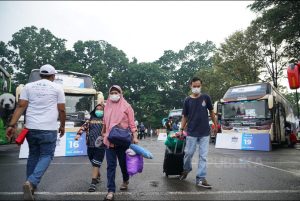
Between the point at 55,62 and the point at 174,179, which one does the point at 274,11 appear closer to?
the point at 174,179

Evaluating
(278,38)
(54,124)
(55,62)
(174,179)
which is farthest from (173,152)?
(55,62)

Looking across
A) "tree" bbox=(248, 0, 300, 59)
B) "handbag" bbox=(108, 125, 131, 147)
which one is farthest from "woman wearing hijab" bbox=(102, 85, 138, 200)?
"tree" bbox=(248, 0, 300, 59)

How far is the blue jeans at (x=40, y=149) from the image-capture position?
4.78 metres

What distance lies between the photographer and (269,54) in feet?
102

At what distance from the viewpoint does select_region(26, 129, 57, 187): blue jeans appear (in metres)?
4.78

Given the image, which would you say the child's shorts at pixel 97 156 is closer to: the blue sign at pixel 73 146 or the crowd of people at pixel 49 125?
the crowd of people at pixel 49 125

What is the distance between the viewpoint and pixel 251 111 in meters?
17.0

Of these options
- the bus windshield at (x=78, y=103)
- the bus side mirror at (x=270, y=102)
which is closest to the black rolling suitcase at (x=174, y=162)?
the bus windshield at (x=78, y=103)

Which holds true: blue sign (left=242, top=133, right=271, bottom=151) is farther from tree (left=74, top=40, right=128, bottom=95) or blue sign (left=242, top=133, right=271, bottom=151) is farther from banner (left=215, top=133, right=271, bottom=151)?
tree (left=74, top=40, right=128, bottom=95)

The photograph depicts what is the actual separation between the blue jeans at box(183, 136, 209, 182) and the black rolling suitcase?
1.09 ft

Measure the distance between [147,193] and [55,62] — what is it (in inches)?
2192

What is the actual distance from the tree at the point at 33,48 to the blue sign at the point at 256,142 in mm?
47449

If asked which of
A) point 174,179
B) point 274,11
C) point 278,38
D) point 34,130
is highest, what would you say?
point 274,11

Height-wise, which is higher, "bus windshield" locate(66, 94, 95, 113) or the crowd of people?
"bus windshield" locate(66, 94, 95, 113)
